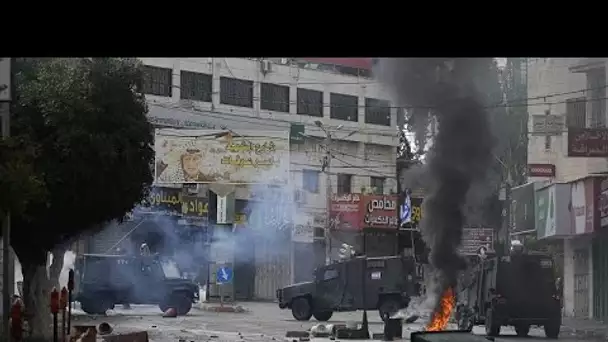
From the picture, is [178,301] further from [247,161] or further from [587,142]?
[587,142]

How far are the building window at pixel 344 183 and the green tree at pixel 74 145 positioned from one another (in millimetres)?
27420

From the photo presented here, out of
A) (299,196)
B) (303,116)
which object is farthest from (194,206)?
(303,116)

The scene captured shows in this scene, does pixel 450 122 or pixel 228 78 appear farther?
pixel 228 78

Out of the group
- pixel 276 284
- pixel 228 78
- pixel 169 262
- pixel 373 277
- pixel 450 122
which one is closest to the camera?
pixel 450 122

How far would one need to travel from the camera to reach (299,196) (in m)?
46.7

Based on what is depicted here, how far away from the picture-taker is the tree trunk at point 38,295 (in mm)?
21209

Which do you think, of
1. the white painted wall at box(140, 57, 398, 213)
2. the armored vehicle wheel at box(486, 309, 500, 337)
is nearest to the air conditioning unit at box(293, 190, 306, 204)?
the white painted wall at box(140, 57, 398, 213)

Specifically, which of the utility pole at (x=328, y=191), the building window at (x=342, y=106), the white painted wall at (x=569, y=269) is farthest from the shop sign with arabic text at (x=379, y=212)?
the white painted wall at (x=569, y=269)

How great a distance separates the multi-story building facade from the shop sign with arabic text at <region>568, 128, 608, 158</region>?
14.9 metres

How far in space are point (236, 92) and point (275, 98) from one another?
198 centimetres

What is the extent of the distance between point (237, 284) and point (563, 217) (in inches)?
694
